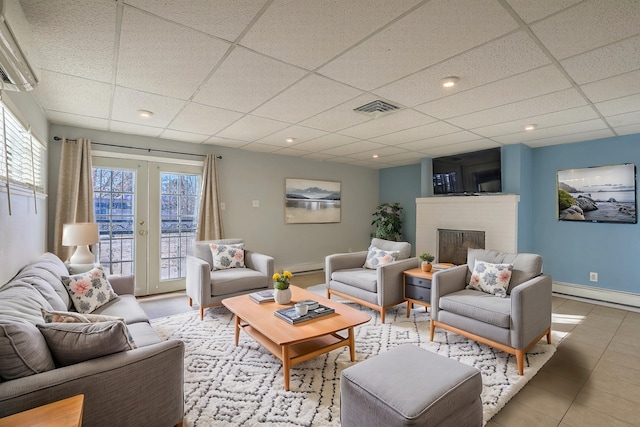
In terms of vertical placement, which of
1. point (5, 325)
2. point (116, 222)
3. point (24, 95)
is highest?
point (24, 95)

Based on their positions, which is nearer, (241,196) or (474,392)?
(474,392)

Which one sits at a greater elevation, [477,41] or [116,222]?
[477,41]

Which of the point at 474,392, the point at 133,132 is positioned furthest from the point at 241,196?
the point at 474,392

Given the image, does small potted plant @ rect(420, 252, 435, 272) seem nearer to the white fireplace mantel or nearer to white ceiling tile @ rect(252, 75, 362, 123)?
the white fireplace mantel

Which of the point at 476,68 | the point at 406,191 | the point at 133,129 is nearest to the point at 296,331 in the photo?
the point at 476,68

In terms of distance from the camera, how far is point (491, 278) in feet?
9.59

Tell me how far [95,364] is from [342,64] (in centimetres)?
231

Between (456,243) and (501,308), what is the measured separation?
3.04 m

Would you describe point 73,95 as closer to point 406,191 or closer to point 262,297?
point 262,297

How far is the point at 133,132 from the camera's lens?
4215 mm

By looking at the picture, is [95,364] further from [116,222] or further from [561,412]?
[116,222]

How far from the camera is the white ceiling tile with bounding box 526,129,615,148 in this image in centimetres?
400

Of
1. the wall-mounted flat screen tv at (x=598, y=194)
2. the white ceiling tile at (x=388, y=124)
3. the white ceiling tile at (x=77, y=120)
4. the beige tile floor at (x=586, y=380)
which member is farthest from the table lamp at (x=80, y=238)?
the wall-mounted flat screen tv at (x=598, y=194)

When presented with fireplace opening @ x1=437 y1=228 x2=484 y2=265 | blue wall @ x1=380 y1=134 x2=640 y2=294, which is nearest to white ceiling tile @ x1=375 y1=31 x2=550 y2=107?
blue wall @ x1=380 y1=134 x2=640 y2=294
